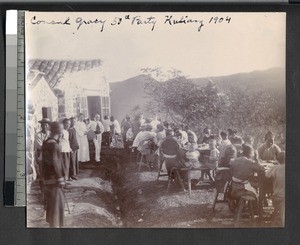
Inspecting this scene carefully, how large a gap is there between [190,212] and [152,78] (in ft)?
0.57

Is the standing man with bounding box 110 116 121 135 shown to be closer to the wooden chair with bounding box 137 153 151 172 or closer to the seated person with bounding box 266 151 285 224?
the wooden chair with bounding box 137 153 151 172

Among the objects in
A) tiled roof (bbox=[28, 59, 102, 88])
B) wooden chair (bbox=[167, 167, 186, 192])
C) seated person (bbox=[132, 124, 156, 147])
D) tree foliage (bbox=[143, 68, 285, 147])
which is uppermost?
tiled roof (bbox=[28, 59, 102, 88])

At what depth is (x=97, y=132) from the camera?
0.88 meters

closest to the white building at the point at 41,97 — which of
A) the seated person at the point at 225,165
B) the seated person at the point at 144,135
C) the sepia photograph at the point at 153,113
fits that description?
the sepia photograph at the point at 153,113

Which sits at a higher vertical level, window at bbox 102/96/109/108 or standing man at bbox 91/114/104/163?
window at bbox 102/96/109/108

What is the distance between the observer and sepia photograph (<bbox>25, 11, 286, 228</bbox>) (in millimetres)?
875

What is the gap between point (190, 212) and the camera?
0.89 m

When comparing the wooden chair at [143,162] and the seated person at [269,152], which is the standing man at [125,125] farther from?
the seated person at [269,152]

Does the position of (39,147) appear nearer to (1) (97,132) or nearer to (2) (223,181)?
(1) (97,132)

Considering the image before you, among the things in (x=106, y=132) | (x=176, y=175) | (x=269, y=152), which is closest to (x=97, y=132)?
(x=106, y=132)

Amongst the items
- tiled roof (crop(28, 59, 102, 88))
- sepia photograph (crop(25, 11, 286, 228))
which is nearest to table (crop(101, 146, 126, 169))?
sepia photograph (crop(25, 11, 286, 228))

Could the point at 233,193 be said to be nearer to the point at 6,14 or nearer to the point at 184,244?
the point at 184,244

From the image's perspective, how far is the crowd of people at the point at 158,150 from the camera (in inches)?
34.6
